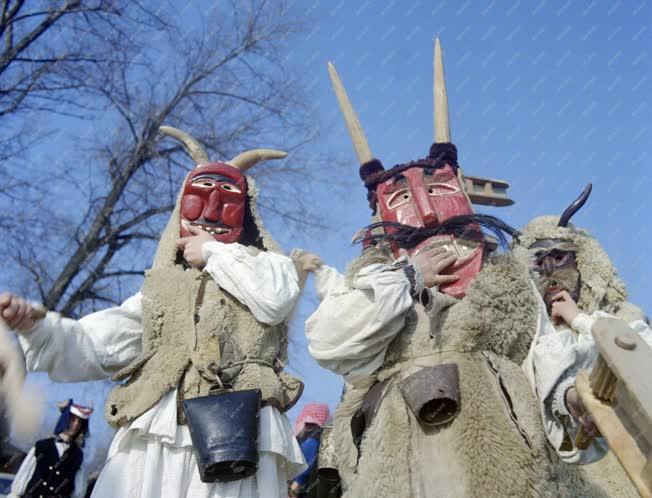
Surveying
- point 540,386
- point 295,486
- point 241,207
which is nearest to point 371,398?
point 540,386

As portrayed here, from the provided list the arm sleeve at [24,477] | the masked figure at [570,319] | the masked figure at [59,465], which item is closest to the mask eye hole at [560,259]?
the masked figure at [570,319]

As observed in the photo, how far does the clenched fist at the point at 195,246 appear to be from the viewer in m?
3.09

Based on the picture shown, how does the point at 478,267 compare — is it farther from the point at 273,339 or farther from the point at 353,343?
the point at 273,339

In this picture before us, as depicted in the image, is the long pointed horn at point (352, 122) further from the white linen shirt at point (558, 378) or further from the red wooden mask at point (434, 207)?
the white linen shirt at point (558, 378)

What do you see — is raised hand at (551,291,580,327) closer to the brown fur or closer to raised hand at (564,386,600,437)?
raised hand at (564,386,600,437)

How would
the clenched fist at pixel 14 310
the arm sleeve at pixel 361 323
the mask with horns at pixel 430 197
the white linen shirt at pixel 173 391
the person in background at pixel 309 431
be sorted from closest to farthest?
1. the clenched fist at pixel 14 310
2. the arm sleeve at pixel 361 323
3. the white linen shirt at pixel 173 391
4. the mask with horns at pixel 430 197
5. the person in background at pixel 309 431

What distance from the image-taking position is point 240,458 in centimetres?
246

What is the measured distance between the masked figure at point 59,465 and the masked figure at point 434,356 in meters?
3.28

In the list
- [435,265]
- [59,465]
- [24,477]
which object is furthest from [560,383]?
[24,477]

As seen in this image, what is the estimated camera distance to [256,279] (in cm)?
286

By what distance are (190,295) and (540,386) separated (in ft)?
4.75

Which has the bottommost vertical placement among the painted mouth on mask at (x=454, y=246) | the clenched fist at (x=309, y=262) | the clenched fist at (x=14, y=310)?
the clenched fist at (x=14, y=310)

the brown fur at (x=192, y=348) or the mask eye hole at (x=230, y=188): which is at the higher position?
the mask eye hole at (x=230, y=188)

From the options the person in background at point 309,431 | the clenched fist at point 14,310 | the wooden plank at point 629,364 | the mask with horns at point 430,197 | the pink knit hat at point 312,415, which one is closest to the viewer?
the wooden plank at point 629,364
